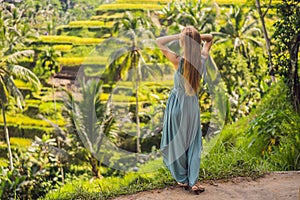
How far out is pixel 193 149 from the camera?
2.80 meters

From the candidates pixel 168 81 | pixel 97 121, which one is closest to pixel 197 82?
pixel 97 121

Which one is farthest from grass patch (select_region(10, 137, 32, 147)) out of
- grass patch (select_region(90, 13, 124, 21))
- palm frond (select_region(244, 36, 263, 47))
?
palm frond (select_region(244, 36, 263, 47))

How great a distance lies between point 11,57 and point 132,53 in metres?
4.24

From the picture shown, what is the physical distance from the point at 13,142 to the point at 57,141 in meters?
1.71

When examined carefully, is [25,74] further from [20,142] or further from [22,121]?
[20,142]

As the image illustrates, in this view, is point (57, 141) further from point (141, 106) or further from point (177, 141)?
point (177, 141)

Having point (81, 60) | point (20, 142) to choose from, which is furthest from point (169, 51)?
point (81, 60)

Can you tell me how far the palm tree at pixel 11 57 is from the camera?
638 inches

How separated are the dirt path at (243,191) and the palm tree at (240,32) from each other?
14.8 metres

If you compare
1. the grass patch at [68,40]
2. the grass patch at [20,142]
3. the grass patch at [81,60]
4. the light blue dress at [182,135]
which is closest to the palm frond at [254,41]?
the grass patch at [81,60]

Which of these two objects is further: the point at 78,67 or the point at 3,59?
the point at 78,67

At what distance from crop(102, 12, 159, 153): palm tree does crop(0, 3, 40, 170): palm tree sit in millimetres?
3067

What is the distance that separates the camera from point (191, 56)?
2689 mm

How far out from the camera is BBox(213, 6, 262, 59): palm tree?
58.1 feet
